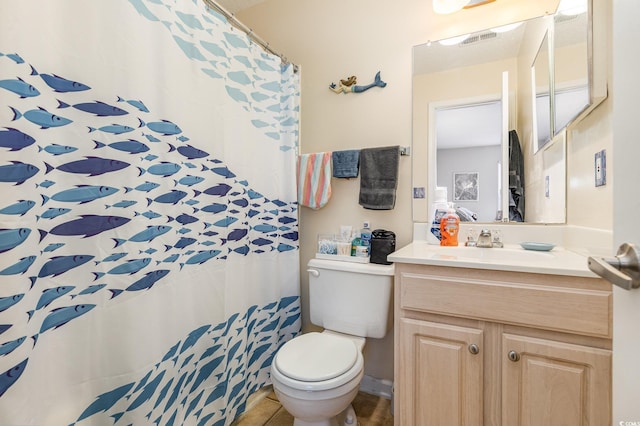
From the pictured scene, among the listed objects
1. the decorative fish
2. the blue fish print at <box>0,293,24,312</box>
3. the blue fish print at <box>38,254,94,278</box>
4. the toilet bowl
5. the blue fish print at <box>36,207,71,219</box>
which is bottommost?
the toilet bowl

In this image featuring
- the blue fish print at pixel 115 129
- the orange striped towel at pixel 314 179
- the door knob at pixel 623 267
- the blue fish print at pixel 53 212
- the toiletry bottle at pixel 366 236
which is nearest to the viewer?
the door knob at pixel 623 267

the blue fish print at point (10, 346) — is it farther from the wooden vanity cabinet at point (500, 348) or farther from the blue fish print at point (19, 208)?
the wooden vanity cabinet at point (500, 348)

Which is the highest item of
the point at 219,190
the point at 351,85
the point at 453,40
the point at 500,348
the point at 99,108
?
the point at 453,40

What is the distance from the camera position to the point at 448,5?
1.44 meters

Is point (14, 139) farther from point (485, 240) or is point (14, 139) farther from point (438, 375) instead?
point (485, 240)

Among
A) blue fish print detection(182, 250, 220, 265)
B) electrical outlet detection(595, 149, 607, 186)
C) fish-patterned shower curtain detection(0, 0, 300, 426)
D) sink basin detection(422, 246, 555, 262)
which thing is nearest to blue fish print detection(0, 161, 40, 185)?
fish-patterned shower curtain detection(0, 0, 300, 426)

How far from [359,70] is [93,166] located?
1464 mm

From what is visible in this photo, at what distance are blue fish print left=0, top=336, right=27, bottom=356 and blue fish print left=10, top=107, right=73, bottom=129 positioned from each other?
21.9 inches

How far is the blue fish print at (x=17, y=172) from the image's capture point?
2.33 ft

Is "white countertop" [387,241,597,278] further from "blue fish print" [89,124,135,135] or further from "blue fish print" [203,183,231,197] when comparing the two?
"blue fish print" [89,124,135,135]

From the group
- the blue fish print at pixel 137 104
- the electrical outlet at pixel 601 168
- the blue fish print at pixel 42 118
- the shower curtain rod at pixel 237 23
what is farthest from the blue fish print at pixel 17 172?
the electrical outlet at pixel 601 168

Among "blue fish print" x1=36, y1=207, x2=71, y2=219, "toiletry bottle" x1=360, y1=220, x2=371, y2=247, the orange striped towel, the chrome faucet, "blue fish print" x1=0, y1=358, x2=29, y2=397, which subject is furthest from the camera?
the orange striped towel

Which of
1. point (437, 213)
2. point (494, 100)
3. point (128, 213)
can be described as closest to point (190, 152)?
point (128, 213)

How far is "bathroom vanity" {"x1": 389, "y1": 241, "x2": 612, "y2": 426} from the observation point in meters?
0.87
